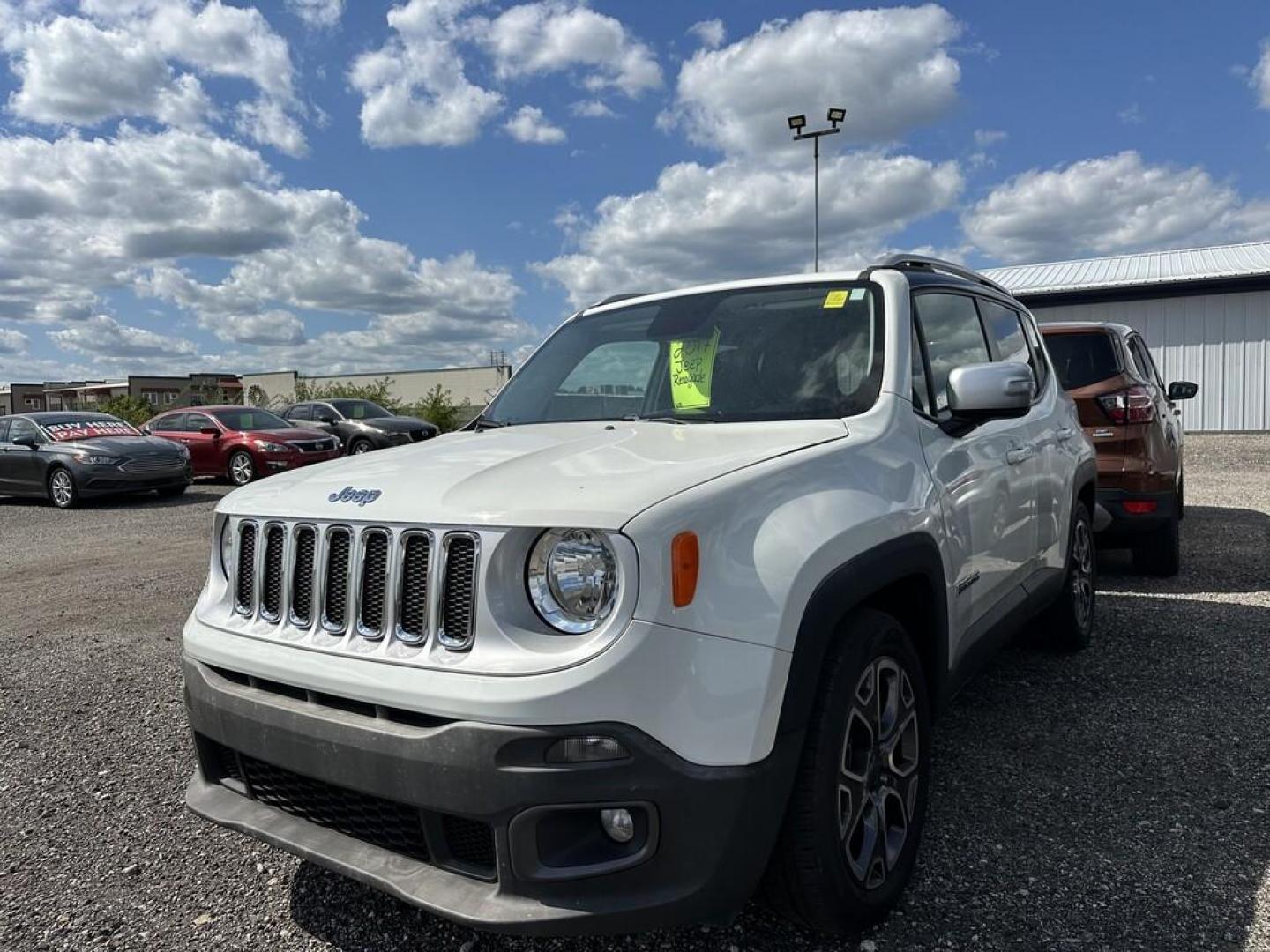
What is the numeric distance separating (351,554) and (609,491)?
0.67 m

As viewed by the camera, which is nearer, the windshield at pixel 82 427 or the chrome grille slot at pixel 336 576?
the chrome grille slot at pixel 336 576

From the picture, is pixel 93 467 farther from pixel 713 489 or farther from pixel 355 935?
pixel 713 489

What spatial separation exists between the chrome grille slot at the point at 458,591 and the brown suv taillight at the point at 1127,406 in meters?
5.26

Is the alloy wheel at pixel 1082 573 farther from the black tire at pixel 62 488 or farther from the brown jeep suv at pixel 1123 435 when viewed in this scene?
the black tire at pixel 62 488

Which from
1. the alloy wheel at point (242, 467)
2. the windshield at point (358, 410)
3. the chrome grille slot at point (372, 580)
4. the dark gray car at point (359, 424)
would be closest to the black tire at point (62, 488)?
the alloy wheel at point (242, 467)

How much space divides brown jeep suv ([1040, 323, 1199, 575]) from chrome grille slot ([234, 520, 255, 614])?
5095 mm

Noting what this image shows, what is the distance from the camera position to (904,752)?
8.75 ft

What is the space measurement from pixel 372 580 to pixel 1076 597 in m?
3.81

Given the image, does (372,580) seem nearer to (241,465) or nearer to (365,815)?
(365,815)

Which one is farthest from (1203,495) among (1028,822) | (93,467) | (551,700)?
(93,467)

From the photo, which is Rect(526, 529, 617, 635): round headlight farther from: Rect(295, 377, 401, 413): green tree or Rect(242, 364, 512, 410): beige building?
Rect(242, 364, 512, 410): beige building

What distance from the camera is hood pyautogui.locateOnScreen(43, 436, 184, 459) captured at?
13.5 metres

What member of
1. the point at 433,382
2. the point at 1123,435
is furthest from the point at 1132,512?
the point at 433,382

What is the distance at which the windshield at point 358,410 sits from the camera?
2053 cm
